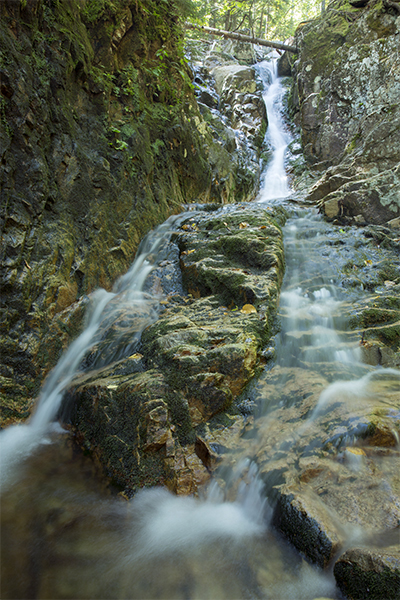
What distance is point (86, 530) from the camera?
215 centimetres

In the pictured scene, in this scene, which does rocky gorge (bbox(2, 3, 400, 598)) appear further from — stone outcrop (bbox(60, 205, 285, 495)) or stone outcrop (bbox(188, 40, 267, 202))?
stone outcrop (bbox(188, 40, 267, 202))

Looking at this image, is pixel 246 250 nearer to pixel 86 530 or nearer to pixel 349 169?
pixel 86 530

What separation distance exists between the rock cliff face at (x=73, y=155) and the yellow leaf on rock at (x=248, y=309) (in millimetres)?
2337

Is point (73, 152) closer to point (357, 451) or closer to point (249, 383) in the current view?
point (249, 383)

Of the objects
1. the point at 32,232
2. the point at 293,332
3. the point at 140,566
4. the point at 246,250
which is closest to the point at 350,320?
the point at 293,332

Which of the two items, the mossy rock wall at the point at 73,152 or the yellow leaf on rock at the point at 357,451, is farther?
the mossy rock wall at the point at 73,152

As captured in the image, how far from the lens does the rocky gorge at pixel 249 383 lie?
1904mm

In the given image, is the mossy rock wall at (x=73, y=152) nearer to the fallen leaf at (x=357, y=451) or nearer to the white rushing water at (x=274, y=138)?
the fallen leaf at (x=357, y=451)

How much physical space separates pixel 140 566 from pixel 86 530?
1.62 ft

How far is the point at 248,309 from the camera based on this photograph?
3.97 meters

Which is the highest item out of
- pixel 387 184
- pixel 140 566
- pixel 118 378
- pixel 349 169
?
pixel 349 169

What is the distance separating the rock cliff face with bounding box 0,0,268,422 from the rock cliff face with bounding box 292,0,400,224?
4.83 m

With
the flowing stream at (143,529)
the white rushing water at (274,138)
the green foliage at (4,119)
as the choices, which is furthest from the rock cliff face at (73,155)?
the white rushing water at (274,138)

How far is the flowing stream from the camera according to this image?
1.79 metres
